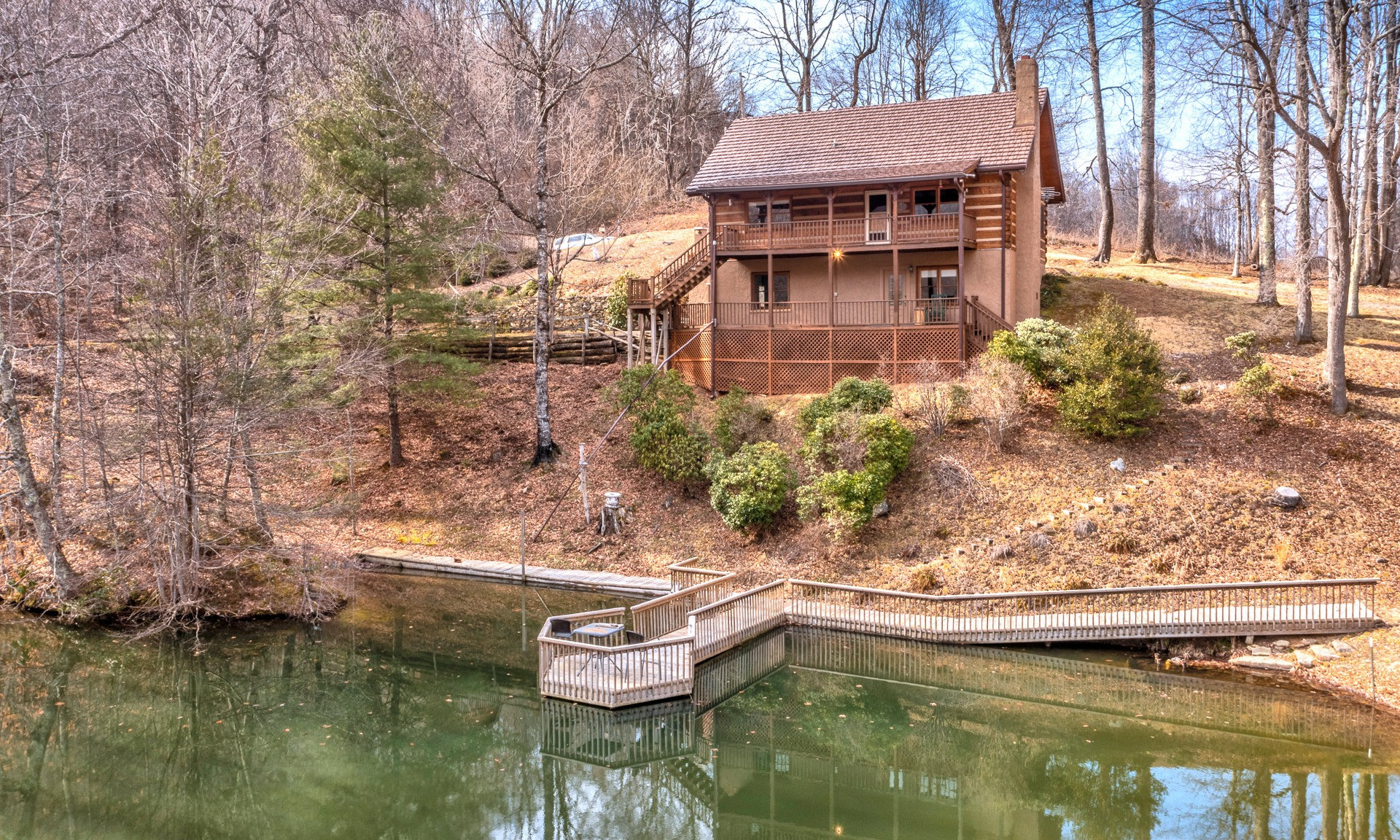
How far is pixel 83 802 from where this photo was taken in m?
12.4

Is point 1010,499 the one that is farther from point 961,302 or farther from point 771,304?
point 771,304

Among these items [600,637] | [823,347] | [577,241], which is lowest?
[600,637]

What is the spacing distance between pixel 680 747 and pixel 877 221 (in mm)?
17838

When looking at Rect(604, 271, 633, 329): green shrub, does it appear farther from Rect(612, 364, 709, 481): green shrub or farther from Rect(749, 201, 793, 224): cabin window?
Rect(612, 364, 709, 481): green shrub

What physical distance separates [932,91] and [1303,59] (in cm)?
3200

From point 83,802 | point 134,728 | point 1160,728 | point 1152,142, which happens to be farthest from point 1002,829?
point 1152,142

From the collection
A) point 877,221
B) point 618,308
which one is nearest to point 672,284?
point 618,308

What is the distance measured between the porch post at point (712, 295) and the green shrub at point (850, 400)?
16.2 feet

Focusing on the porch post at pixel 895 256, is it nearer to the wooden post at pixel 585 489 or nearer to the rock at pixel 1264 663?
the wooden post at pixel 585 489

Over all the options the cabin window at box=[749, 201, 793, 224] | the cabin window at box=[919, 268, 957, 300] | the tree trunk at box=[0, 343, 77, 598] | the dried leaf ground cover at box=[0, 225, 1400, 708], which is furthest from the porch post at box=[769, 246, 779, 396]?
the tree trunk at box=[0, 343, 77, 598]

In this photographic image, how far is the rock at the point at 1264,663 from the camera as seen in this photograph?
15596 millimetres

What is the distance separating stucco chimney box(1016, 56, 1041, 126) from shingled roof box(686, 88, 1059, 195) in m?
0.25

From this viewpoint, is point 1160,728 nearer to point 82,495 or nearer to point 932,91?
point 82,495

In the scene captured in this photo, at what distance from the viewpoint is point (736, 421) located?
82.0 ft
